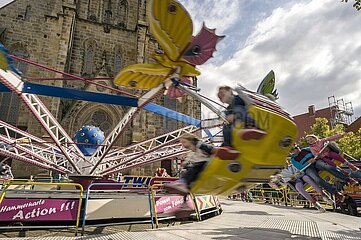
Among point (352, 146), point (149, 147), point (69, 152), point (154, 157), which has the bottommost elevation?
point (154, 157)

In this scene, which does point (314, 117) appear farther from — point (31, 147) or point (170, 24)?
point (170, 24)

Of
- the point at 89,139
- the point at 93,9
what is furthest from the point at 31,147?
the point at 93,9

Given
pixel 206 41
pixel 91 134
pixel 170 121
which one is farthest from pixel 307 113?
pixel 206 41

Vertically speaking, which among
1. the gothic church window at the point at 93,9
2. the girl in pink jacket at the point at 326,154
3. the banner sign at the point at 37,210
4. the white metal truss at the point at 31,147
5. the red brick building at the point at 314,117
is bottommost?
the banner sign at the point at 37,210

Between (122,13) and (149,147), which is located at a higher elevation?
(122,13)

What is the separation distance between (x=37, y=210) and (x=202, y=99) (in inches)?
166

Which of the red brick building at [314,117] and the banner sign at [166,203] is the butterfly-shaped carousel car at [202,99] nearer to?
the banner sign at [166,203]

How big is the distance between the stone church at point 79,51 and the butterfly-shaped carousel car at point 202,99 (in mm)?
13983

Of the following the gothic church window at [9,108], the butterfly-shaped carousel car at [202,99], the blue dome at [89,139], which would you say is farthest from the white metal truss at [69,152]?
the gothic church window at [9,108]

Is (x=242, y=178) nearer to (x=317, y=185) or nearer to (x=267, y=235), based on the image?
(x=267, y=235)

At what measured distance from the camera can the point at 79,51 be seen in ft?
68.5

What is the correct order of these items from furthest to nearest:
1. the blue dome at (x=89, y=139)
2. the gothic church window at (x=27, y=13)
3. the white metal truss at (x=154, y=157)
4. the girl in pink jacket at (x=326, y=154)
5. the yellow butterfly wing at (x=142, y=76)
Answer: the gothic church window at (x=27, y=13) < the blue dome at (x=89, y=139) < the white metal truss at (x=154, y=157) < the girl in pink jacket at (x=326, y=154) < the yellow butterfly wing at (x=142, y=76)

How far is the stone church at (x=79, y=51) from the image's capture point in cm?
1834

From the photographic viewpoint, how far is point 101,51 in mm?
21766
